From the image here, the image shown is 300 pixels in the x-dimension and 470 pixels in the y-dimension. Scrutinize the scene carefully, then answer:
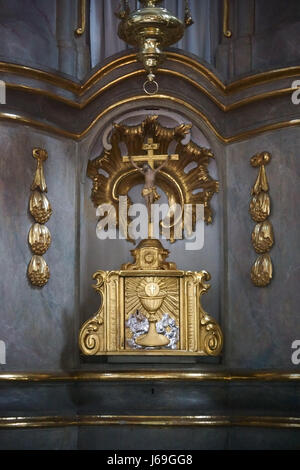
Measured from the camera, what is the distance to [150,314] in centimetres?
704

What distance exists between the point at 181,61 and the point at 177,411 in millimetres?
2586

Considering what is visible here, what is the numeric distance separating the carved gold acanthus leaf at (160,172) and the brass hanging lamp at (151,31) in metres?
0.60

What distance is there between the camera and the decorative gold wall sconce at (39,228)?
685 centimetres

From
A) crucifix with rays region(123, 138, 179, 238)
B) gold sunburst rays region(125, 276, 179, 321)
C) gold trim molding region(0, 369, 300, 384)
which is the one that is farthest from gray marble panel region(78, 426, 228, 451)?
crucifix with rays region(123, 138, 179, 238)

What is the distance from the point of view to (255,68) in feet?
23.1

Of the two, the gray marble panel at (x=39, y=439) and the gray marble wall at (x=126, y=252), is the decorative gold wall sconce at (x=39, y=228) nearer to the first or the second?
the gray marble wall at (x=126, y=252)

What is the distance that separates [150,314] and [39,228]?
40.9 inches

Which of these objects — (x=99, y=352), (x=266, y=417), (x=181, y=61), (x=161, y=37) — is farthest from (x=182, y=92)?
(x=266, y=417)

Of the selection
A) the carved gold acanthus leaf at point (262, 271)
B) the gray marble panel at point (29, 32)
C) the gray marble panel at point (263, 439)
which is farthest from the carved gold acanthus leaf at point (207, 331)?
the gray marble panel at point (29, 32)

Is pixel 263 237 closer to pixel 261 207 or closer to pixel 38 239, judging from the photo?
pixel 261 207

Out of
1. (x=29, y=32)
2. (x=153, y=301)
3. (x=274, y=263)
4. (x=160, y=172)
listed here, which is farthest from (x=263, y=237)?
(x=29, y=32)

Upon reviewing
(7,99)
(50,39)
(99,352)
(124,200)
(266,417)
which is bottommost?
(266,417)

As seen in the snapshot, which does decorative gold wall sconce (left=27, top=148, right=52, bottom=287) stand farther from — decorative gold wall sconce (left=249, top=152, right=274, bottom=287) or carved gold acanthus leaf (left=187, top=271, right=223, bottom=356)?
decorative gold wall sconce (left=249, top=152, right=274, bottom=287)

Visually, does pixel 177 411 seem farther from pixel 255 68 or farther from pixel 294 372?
pixel 255 68
